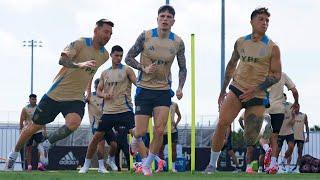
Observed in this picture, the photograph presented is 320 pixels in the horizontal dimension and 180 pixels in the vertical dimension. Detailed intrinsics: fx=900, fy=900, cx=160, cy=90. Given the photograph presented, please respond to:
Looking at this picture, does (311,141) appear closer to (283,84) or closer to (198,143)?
(198,143)

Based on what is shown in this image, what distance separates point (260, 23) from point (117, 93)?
5088 millimetres

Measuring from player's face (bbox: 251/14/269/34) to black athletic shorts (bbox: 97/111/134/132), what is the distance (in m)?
4.66

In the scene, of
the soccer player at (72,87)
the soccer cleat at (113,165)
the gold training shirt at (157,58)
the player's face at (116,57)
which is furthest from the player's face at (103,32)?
the soccer cleat at (113,165)

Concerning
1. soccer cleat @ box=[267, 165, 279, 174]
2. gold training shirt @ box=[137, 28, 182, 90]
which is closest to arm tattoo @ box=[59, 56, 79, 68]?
gold training shirt @ box=[137, 28, 182, 90]

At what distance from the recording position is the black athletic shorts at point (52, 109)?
43.2 feet

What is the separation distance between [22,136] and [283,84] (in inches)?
259

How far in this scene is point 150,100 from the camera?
13.1 metres

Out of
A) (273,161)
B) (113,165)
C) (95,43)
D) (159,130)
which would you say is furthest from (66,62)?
(113,165)

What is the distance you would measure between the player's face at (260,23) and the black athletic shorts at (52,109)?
282 cm

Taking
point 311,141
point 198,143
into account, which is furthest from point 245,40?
point 198,143

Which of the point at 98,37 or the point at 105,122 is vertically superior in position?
the point at 98,37

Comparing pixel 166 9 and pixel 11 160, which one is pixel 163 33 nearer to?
pixel 166 9

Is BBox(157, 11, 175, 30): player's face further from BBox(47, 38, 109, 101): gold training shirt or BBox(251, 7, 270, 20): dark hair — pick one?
BBox(251, 7, 270, 20): dark hair

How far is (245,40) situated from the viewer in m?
12.8
